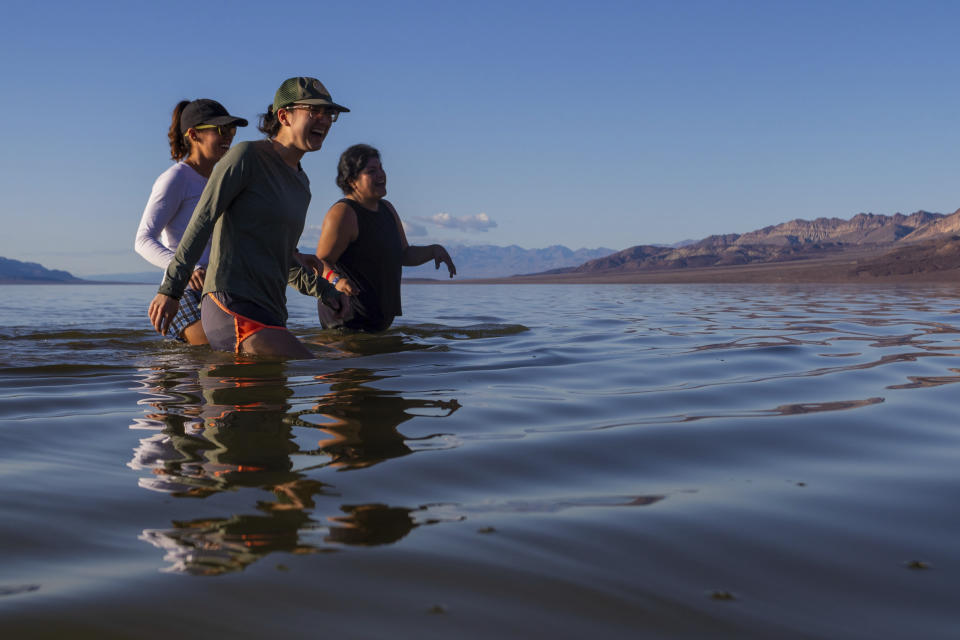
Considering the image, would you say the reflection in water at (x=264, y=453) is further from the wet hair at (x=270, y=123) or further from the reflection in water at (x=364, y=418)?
the wet hair at (x=270, y=123)

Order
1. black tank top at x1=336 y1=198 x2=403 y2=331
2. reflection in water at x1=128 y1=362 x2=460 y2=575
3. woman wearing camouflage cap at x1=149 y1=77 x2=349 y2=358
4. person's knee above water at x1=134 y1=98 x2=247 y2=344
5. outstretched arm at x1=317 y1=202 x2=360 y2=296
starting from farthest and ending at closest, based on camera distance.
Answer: black tank top at x1=336 y1=198 x2=403 y2=331, outstretched arm at x1=317 y1=202 x2=360 y2=296, person's knee above water at x1=134 y1=98 x2=247 y2=344, woman wearing camouflage cap at x1=149 y1=77 x2=349 y2=358, reflection in water at x1=128 y1=362 x2=460 y2=575

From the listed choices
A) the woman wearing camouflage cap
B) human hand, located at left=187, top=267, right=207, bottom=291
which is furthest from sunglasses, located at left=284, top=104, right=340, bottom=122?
human hand, located at left=187, top=267, right=207, bottom=291

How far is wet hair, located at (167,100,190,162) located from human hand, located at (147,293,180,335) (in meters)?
1.75

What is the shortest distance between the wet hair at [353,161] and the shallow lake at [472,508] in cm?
242

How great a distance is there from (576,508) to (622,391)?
235 centimetres

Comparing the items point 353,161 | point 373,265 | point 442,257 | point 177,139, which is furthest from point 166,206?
point 442,257

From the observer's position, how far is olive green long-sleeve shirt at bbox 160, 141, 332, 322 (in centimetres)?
434

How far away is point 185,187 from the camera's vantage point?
540cm

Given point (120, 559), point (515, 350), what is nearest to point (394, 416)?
point (120, 559)

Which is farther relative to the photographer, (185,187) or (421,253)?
(421,253)

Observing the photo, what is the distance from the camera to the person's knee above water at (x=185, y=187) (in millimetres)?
5219

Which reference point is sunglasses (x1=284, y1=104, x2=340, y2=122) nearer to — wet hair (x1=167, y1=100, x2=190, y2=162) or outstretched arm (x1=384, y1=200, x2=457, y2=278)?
wet hair (x1=167, y1=100, x2=190, y2=162)

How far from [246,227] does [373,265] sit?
1.97 metres

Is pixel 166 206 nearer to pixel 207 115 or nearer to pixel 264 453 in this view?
pixel 207 115
